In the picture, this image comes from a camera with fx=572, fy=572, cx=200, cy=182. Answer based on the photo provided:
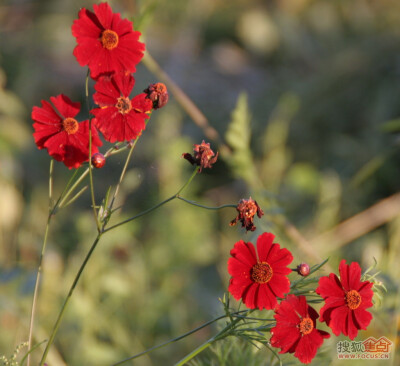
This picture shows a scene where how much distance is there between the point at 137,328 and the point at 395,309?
0.72 metres

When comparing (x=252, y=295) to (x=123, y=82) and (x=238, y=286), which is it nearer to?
(x=238, y=286)

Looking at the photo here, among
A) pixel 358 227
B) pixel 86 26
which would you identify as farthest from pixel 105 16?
pixel 358 227

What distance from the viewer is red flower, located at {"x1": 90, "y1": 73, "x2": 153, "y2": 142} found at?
1.44 ft

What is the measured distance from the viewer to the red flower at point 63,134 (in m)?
0.47

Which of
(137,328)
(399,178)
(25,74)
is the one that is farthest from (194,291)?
(25,74)

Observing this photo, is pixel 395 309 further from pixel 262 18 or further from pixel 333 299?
pixel 262 18

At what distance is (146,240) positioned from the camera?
1801 mm

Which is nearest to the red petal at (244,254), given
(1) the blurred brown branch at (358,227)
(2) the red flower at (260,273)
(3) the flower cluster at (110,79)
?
(2) the red flower at (260,273)

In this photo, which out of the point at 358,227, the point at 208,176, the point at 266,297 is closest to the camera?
the point at 266,297

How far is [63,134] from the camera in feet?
1.55

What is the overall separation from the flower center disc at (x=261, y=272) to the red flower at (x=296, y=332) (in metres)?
0.02

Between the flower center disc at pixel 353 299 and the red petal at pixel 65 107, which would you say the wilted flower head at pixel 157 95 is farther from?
the flower center disc at pixel 353 299

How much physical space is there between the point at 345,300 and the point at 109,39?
269 mm

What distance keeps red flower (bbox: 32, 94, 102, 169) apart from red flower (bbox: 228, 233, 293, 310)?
15 centimetres
